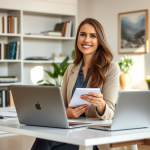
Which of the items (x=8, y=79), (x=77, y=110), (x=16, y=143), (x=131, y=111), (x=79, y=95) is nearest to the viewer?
(x=131, y=111)

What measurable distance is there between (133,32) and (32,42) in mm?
1618

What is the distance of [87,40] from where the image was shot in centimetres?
208

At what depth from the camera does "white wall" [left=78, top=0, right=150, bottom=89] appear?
15.5 feet

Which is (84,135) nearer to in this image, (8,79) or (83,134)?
(83,134)

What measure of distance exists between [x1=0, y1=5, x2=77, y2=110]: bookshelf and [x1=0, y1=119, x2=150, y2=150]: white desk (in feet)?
10.1

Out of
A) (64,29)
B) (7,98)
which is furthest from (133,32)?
(7,98)

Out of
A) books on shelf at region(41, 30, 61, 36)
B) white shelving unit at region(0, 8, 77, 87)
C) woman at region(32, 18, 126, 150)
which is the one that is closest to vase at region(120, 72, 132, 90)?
white shelving unit at region(0, 8, 77, 87)

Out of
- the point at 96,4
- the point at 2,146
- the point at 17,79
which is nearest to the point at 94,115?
the point at 2,146

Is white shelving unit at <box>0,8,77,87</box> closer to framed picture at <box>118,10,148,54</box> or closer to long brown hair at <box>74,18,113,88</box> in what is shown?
framed picture at <box>118,10,148,54</box>

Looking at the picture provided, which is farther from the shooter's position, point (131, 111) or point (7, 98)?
point (7, 98)

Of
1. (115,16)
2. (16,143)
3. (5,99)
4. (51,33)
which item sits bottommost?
(16,143)

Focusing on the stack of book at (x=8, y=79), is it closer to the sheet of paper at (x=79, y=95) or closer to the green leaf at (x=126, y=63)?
the green leaf at (x=126, y=63)

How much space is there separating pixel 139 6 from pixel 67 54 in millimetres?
1394

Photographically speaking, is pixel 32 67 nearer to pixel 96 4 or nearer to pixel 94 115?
pixel 96 4
